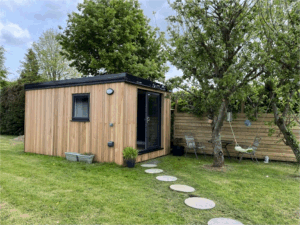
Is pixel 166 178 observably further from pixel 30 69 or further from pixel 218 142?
pixel 30 69

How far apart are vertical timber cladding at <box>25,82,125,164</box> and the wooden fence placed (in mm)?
3240

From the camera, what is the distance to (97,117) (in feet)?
18.7

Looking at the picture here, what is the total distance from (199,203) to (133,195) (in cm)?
101

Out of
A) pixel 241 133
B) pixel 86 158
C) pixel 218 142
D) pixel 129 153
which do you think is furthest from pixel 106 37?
pixel 218 142

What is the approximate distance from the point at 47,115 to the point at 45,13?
238 inches

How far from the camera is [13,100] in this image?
1300 centimetres

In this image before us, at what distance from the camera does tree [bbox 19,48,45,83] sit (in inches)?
725

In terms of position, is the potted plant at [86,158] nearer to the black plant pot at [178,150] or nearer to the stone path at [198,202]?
the stone path at [198,202]

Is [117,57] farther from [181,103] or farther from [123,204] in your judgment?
[123,204]

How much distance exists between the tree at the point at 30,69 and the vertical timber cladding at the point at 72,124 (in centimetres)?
1285

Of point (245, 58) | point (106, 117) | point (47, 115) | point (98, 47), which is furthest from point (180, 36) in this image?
point (98, 47)

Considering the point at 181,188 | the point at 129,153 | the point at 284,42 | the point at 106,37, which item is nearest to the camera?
the point at 181,188

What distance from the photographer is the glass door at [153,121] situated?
6375 mm

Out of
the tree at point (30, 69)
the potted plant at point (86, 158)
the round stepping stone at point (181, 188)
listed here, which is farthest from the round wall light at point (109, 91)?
the tree at point (30, 69)
